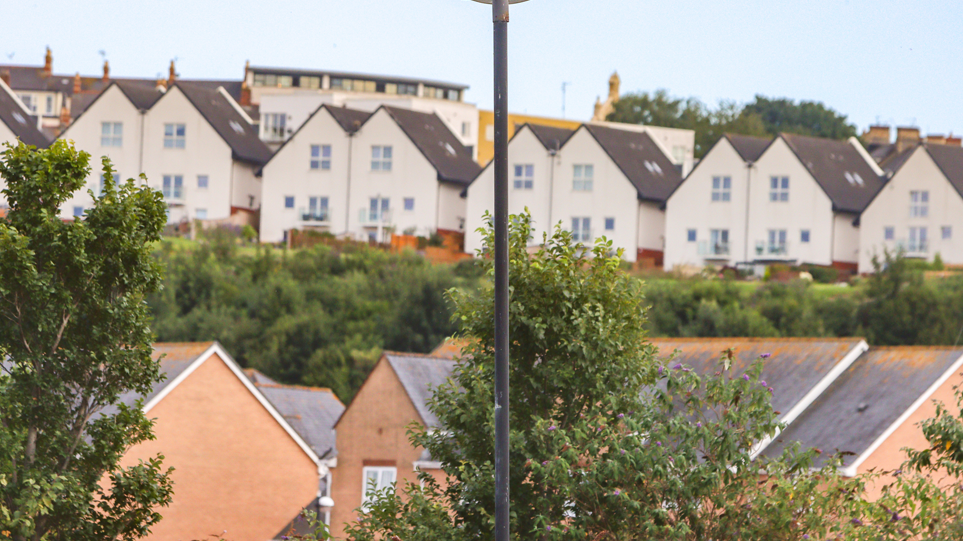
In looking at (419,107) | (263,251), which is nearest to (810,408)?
(263,251)

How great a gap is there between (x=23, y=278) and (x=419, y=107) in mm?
82101

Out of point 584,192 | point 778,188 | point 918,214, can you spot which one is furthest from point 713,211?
point 918,214

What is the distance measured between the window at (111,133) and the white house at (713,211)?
3197cm

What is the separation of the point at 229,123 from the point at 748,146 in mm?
31193

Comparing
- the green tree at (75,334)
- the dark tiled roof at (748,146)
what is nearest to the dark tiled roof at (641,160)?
the dark tiled roof at (748,146)

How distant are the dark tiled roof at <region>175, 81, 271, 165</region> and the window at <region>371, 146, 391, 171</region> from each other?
7150mm

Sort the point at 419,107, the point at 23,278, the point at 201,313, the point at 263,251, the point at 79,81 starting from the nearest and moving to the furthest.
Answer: the point at 23,278
the point at 201,313
the point at 263,251
the point at 419,107
the point at 79,81

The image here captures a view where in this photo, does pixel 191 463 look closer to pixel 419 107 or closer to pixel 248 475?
pixel 248 475

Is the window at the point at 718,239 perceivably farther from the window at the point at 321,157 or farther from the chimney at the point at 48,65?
the chimney at the point at 48,65

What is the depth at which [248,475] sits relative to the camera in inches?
1229

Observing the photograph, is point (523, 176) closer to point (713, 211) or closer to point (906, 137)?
point (713, 211)

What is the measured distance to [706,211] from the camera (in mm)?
70062

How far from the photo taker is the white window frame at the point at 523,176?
71.9 metres

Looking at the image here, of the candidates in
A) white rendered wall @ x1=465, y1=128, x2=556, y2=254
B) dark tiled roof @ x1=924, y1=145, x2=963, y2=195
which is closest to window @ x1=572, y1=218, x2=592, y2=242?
white rendered wall @ x1=465, y1=128, x2=556, y2=254
